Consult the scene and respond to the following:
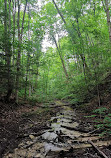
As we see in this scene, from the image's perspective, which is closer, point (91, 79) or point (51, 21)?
point (91, 79)

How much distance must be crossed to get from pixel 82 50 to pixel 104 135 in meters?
5.99

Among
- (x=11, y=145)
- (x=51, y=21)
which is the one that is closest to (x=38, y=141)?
(x=11, y=145)

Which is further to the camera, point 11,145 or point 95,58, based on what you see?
point 95,58

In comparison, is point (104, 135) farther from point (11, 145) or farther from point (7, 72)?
point (7, 72)

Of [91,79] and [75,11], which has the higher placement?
[75,11]

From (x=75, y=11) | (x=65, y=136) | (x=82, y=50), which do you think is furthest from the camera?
(x=75, y=11)

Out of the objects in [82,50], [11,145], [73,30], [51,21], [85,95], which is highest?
[51,21]

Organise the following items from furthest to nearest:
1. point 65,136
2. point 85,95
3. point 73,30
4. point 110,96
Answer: point 73,30, point 85,95, point 110,96, point 65,136

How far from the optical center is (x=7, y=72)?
7145mm

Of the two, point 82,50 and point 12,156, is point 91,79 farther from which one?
point 12,156

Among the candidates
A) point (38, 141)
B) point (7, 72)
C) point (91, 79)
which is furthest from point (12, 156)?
point (91, 79)

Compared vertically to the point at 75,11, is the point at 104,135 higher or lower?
lower

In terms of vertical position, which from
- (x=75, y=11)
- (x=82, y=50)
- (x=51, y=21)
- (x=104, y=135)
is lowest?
(x=104, y=135)

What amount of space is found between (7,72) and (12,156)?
16.9 feet
